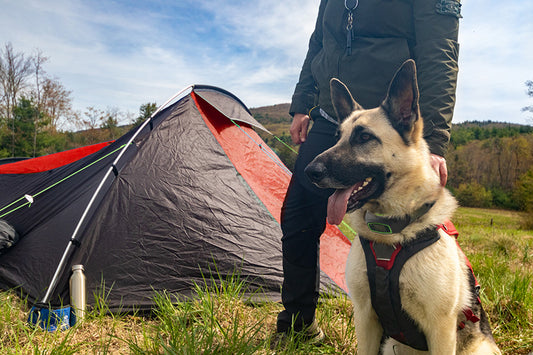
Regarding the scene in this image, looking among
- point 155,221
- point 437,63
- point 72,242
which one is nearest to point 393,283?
point 437,63

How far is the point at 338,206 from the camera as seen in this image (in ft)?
4.55

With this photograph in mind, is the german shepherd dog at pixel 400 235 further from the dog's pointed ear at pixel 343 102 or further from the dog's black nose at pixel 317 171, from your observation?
the dog's pointed ear at pixel 343 102

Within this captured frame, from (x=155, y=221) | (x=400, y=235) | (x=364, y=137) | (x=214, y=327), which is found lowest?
(x=214, y=327)

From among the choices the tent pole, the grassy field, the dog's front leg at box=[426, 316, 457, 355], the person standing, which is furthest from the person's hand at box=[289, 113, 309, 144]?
the tent pole

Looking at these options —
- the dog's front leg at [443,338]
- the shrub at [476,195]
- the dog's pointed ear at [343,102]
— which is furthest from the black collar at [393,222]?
the shrub at [476,195]

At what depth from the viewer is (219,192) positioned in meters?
3.12

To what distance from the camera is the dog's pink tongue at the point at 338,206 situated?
52.9 inches

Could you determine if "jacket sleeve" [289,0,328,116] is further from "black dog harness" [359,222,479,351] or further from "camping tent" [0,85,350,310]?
"camping tent" [0,85,350,310]

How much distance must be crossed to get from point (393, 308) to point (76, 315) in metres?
2.14

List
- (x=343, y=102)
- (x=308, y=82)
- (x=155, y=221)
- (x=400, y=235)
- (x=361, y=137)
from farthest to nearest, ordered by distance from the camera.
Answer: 1. (x=155, y=221)
2. (x=308, y=82)
3. (x=343, y=102)
4. (x=361, y=137)
5. (x=400, y=235)

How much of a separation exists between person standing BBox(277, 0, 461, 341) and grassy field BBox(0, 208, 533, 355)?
20cm

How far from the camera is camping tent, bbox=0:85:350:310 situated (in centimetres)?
263

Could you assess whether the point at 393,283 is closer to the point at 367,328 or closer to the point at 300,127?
the point at 367,328

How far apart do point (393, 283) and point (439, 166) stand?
0.55m
